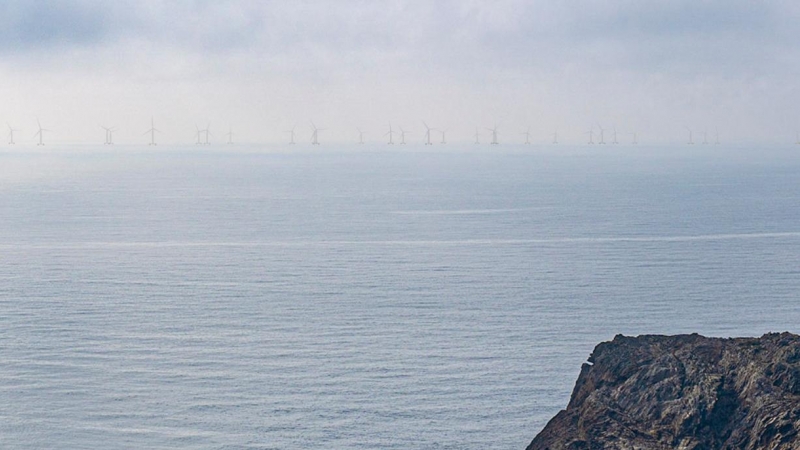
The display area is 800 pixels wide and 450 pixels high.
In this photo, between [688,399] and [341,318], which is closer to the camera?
[688,399]

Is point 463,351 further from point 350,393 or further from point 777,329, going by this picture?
point 777,329

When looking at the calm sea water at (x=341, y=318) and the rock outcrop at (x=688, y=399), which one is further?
the calm sea water at (x=341, y=318)

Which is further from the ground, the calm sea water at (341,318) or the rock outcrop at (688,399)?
the rock outcrop at (688,399)

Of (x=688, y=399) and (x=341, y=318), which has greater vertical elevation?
(x=688, y=399)

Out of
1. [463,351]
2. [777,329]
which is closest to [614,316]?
[777,329]
